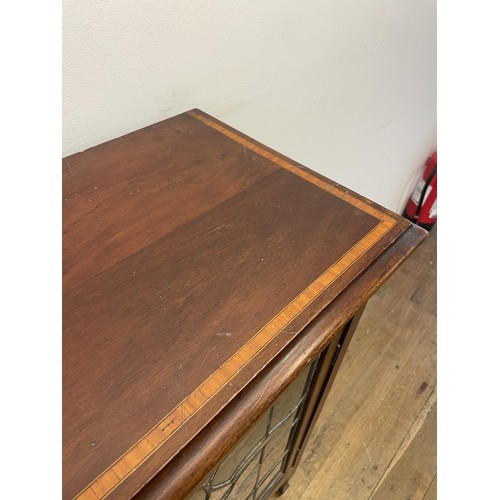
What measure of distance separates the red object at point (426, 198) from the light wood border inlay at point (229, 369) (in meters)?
1.49

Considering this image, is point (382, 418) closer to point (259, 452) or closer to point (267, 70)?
point (259, 452)

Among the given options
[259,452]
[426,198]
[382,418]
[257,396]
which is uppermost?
[257,396]

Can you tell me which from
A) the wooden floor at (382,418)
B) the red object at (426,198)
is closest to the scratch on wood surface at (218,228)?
the wooden floor at (382,418)

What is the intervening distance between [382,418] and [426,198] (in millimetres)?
A: 1024

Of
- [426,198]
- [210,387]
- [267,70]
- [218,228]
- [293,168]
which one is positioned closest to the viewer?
[210,387]

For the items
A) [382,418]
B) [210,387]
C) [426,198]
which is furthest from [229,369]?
[426,198]

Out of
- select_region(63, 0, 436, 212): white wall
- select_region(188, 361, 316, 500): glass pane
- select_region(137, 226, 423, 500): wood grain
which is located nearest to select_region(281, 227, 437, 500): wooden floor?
select_region(188, 361, 316, 500): glass pane

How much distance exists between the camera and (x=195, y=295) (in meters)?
0.43

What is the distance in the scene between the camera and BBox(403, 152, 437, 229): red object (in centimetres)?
190

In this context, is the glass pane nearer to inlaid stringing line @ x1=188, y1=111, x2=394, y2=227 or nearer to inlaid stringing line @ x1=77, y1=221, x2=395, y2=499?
inlaid stringing line @ x1=77, y1=221, x2=395, y2=499

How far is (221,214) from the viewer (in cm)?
52
